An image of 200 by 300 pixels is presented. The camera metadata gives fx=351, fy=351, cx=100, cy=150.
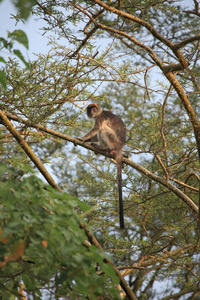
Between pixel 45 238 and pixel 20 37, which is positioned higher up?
pixel 20 37

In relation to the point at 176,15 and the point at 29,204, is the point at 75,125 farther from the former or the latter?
the point at 29,204

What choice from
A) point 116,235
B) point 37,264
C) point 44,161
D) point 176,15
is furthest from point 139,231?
point 37,264

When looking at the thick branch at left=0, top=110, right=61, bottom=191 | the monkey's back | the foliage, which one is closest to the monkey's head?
the monkey's back

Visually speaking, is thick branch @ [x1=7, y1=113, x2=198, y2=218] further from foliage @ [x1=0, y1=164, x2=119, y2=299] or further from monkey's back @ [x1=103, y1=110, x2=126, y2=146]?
foliage @ [x1=0, y1=164, x2=119, y2=299]

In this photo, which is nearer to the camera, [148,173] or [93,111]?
[148,173]

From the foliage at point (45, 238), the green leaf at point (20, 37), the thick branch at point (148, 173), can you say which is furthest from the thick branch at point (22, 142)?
the green leaf at point (20, 37)

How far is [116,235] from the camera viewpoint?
22.1ft

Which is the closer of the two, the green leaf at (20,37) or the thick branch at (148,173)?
the green leaf at (20,37)

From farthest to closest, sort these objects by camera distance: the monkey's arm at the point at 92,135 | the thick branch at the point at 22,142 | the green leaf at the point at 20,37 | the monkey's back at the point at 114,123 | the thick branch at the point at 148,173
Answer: the monkey's back at the point at 114,123 → the monkey's arm at the point at 92,135 → the thick branch at the point at 148,173 → the thick branch at the point at 22,142 → the green leaf at the point at 20,37

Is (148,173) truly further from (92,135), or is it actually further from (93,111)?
(93,111)

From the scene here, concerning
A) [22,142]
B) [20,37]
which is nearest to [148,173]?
[22,142]

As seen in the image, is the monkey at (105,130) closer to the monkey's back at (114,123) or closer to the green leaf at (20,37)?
the monkey's back at (114,123)

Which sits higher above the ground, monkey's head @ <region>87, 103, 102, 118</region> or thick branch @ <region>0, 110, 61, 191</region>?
monkey's head @ <region>87, 103, 102, 118</region>

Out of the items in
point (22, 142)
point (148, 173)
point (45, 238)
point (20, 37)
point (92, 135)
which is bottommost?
point (45, 238)
